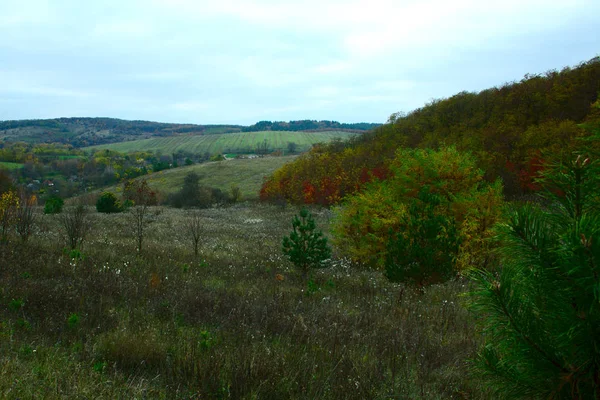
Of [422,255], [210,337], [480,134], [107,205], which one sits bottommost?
[107,205]

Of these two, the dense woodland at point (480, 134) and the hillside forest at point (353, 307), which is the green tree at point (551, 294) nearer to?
the hillside forest at point (353, 307)

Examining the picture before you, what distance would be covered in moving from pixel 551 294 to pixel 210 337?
4.36 meters

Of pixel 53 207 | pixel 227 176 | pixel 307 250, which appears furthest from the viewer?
pixel 227 176

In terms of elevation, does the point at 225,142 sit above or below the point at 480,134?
above

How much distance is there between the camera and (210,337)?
17.2ft

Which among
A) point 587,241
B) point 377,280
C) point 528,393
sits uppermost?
point 587,241

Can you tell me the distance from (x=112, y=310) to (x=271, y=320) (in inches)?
100

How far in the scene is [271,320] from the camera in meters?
6.27

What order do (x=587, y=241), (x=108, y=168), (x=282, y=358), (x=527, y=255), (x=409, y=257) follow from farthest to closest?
(x=108, y=168) → (x=409, y=257) → (x=282, y=358) → (x=527, y=255) → (x=587, y=241)

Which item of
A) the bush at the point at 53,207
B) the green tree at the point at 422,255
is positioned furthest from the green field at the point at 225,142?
the green tree at the point at 422,255

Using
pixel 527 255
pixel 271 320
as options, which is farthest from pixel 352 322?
pixel 527 255

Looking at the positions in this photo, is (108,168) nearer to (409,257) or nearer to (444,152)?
(444,152)

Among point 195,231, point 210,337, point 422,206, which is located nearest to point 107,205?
point 195,231

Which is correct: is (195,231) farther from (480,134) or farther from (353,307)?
(480,134)
